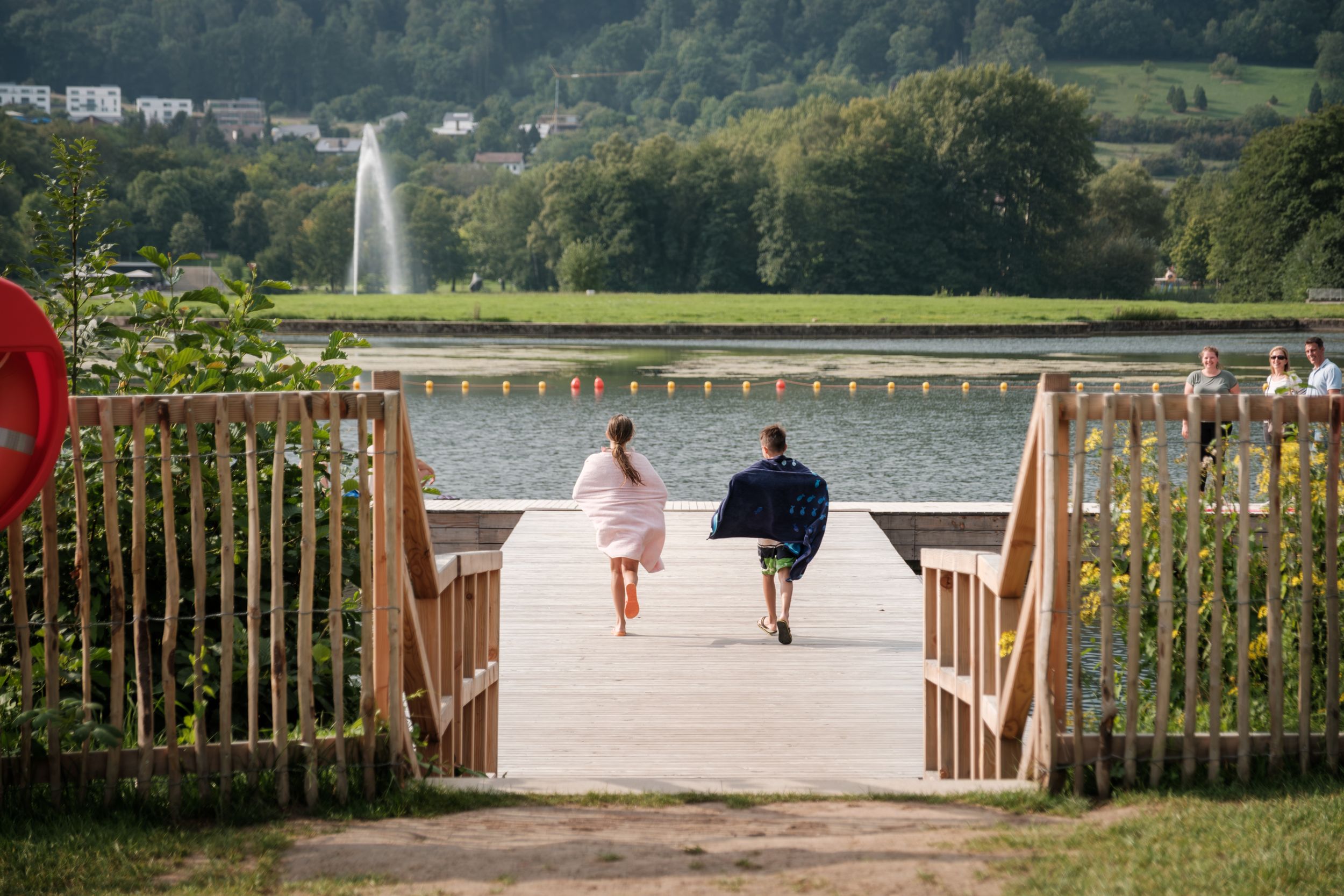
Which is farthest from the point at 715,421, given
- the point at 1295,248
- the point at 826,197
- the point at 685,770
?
the point at 826,197

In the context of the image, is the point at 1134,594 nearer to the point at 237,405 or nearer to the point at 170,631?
the point at 237,405

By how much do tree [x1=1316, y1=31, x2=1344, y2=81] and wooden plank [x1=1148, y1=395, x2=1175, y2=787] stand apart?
186243mm

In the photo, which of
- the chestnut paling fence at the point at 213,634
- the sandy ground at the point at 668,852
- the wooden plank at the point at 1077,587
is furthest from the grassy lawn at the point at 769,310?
the sandy ground at the point at 668,852

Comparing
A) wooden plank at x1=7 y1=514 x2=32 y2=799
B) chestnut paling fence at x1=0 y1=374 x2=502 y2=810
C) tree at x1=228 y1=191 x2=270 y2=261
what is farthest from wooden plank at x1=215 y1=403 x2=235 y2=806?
tree at x1=228 y1=191 x2=270 y2=261

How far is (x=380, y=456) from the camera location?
13.5 feet

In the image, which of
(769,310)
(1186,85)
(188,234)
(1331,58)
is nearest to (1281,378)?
(769,310)

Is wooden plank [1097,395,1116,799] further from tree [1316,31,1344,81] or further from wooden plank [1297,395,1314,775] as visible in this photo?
tree [1316,31,1344,81]

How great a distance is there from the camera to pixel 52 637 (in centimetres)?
396

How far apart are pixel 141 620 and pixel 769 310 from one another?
58.7 meters

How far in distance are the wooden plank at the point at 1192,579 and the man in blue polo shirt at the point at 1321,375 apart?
743cm

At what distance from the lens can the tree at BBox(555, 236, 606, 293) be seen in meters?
82.0

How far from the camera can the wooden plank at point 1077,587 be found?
3.98 meters

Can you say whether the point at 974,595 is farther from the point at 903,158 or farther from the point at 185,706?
the point at 903,158

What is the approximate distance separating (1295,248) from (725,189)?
116 feet
